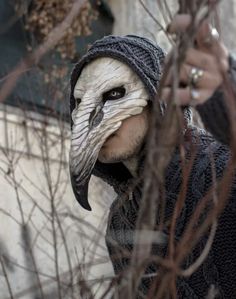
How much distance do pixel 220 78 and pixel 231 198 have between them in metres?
0.76

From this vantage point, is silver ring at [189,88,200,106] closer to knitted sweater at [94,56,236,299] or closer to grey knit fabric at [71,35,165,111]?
knitted sweater at [94,56,236,299]

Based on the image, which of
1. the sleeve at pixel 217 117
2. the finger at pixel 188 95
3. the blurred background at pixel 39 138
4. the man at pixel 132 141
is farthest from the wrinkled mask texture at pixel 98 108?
the blurred background at pixel 39 138

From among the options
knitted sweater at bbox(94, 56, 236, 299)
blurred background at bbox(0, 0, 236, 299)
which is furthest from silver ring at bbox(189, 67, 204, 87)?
blurred background at bbox(0, 0, 236, 299)

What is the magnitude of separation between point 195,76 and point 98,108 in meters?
0.78

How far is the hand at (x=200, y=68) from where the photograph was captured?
4.10 feet

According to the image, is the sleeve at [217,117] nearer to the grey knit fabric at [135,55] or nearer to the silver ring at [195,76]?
the silver ring at [195,76]

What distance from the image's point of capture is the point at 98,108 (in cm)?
211

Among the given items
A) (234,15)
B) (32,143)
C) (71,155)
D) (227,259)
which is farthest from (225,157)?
(234,15)

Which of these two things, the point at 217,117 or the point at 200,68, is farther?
the point at 217,117

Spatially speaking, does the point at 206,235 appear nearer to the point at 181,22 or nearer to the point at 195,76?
the point at 195,76

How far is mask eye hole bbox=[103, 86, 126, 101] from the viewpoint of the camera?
2.14m

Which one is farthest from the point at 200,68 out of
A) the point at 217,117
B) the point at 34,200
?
the point at 34,200

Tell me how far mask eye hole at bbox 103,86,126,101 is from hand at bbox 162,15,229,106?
29.2 inches

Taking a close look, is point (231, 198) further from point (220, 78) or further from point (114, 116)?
point (220, 78)
